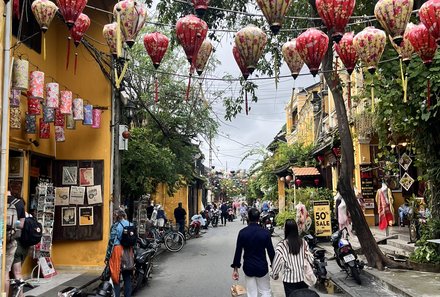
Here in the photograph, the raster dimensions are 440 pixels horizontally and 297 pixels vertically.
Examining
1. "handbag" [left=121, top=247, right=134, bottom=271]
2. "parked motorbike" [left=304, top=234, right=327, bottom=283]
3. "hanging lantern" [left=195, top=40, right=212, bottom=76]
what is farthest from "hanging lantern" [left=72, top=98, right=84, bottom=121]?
"parked motorbike" [left=304, top=234, right=327, bottom=283]

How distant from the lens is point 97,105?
1198 centimetres

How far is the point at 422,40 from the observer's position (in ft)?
21.1

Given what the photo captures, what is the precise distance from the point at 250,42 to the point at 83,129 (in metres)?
6.94

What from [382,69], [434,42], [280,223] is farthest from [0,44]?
[280,223]

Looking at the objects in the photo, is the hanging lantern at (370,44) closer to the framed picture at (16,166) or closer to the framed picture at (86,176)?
the framed picture at (16,166)

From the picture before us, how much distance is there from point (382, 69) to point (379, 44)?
411 centimetres

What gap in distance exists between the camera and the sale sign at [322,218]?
16188mm

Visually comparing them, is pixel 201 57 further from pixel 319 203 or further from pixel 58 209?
pixel 319 203

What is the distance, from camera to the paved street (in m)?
9.41

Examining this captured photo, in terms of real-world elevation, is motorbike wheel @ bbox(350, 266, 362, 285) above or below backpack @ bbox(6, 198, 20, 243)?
below

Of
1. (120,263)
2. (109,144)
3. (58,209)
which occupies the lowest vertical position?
(120,263)

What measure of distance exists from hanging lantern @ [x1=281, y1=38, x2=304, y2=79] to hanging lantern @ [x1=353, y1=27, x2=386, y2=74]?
2.91ft

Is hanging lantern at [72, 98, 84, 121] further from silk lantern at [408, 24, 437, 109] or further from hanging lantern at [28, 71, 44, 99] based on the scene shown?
silk lantern at [408, 24, 437, 109]

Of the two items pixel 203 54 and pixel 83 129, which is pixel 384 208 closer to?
pixel 83 129
